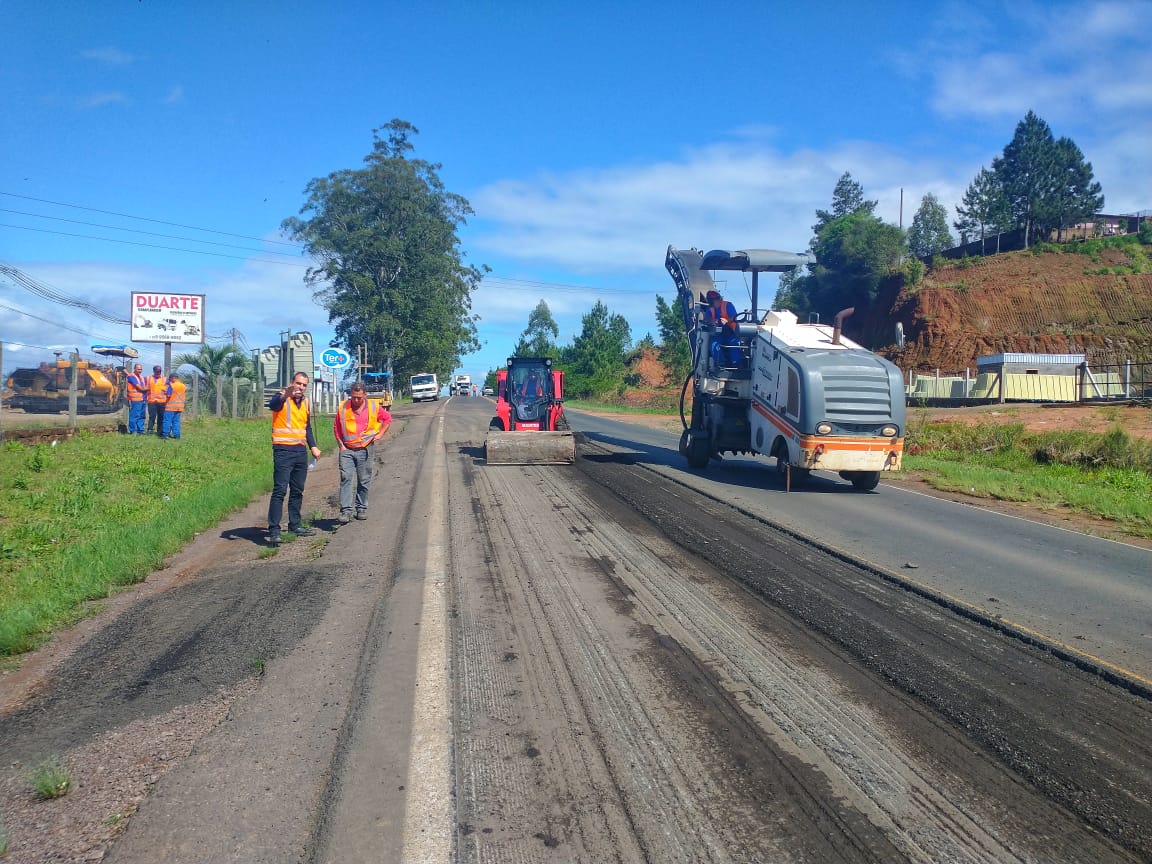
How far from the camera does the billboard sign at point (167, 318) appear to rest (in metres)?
34.0

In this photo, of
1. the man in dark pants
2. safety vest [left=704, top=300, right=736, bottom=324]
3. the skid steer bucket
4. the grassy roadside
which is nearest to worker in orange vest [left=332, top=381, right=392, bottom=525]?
the man in dark pants

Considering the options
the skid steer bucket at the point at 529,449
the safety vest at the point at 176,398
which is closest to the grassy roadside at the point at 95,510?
the safety vest at the point at 176,398

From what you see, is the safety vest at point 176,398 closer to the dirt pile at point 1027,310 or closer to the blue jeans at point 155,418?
the blue jeans at point 155,418

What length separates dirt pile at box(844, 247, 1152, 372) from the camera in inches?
2148

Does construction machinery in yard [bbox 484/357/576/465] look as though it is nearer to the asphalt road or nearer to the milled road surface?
the asphalt road

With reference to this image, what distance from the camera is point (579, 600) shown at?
722 cm

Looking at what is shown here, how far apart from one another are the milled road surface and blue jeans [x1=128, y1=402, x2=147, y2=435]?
15982 mm

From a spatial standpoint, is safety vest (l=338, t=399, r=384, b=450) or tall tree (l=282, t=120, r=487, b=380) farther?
tall tree (l=282, t=120, r=487, b=380)

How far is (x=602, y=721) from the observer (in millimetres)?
4758

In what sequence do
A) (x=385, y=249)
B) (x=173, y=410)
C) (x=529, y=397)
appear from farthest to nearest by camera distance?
(x=385, y=249)
(x=173, y=410)
(x=529, y=397)

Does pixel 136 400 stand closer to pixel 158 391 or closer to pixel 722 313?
pixel 158 391

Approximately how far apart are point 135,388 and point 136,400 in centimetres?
40

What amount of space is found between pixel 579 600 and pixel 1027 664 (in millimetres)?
3307

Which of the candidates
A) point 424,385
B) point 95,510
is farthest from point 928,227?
point 95,510
